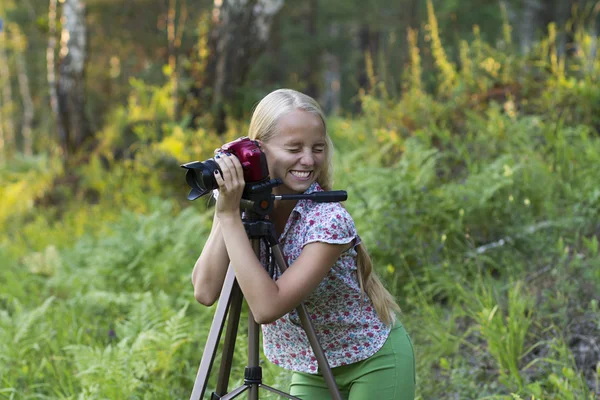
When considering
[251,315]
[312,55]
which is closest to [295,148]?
[251,315]

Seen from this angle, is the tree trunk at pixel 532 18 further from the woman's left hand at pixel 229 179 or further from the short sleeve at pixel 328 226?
the woman's left hand at pixel 229 179

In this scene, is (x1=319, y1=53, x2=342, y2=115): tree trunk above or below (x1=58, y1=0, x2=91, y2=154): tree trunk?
below

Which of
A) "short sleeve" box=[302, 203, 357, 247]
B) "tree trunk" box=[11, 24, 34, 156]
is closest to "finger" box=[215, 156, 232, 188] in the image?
"short sleeve" box=[302, 203, 357, 247]

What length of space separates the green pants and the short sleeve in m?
0.45

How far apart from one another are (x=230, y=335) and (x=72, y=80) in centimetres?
866

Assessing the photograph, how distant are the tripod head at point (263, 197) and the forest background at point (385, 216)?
149 cm

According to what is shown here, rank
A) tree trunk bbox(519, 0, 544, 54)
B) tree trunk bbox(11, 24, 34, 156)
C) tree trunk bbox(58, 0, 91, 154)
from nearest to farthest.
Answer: tree trunk bbox(519, 0, 544, 54)
tree trunk bbox(58, 0, 91, 154)
tree trunk bbox(11, 24, 34, 156)

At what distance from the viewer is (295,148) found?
2.13 metres

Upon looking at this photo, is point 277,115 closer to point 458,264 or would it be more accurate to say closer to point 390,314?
point 390,314

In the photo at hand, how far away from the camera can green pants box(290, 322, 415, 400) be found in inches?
86.7

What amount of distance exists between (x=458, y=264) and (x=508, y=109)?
6.71ft

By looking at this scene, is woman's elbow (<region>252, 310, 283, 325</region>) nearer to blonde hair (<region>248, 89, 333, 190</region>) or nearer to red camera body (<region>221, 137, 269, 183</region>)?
A: red camera body (<region>221, 137, 269, 183</region>)

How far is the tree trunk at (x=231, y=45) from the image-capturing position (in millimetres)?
7673

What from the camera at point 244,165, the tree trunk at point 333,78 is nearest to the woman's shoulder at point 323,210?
the camera at point 244,165
